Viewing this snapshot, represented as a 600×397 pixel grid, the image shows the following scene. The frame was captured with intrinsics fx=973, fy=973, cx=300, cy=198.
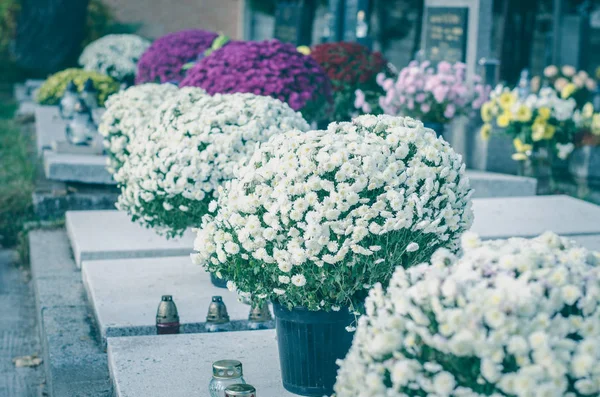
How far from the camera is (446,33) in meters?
9.53

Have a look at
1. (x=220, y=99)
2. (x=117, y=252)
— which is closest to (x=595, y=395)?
(x=220, y=99)

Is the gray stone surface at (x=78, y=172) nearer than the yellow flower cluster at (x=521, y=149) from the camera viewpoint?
Yes

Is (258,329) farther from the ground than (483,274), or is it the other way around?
(483,274)

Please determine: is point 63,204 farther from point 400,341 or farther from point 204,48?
point 400,341

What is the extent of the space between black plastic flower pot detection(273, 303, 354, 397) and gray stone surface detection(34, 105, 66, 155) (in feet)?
19.6

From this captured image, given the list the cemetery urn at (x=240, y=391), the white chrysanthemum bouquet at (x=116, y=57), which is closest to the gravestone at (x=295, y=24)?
the white chrysanthemum bouquet at (x=116, y=57)

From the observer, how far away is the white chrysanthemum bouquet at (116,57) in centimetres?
1452

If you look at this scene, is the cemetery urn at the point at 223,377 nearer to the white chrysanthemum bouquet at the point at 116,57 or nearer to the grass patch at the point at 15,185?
the grass patch at the point at 15,185

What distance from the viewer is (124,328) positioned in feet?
14.9

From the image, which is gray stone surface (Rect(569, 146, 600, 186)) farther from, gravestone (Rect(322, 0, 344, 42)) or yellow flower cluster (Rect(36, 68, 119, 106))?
yellow flower cluster (Rect(36, 68, 119, 106))

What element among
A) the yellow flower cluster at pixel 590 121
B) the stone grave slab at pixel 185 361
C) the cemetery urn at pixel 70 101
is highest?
the yellow flower cluster at pixel 590 121

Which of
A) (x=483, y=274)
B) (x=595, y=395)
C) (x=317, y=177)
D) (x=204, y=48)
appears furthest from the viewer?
(x=204, y=48)

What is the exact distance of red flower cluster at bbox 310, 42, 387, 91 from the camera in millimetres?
9383

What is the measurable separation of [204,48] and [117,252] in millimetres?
5176
